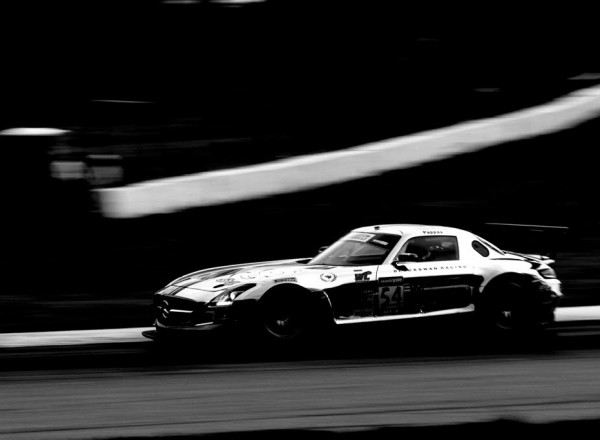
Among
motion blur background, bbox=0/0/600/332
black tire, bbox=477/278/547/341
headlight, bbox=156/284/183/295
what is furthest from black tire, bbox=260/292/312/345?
motion blur background, bbox=0/0/600/332

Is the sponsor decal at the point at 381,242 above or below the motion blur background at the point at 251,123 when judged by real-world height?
below

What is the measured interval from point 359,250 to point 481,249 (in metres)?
1.37

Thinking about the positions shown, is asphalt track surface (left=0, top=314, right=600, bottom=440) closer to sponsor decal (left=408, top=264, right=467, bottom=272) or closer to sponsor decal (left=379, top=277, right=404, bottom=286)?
sponsor decal (left=379, top=277, right=404, bottom=286)

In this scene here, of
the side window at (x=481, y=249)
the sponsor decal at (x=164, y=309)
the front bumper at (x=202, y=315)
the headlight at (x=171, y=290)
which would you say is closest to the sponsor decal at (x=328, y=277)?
the front bumper at (x=202, y=315)

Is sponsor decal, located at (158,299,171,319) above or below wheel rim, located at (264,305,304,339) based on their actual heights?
above

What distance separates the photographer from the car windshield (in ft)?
35.7

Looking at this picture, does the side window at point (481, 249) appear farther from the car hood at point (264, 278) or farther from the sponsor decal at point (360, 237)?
the car hood at point (264, 278)

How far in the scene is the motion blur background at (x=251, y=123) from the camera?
16.3 meters

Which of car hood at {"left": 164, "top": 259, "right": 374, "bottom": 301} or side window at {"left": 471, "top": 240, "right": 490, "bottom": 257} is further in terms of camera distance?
side window at {"left": 471, "top": 240, "right": 490, "bottom": 257}

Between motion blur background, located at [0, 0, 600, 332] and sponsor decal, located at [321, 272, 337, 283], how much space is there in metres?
3.47

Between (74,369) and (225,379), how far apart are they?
5.22 ft

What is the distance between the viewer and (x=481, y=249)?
1130 centimetres

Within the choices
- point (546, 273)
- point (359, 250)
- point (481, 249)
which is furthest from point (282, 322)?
point (546, 273)

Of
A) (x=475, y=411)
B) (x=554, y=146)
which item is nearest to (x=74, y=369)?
(x=475, y=411)
